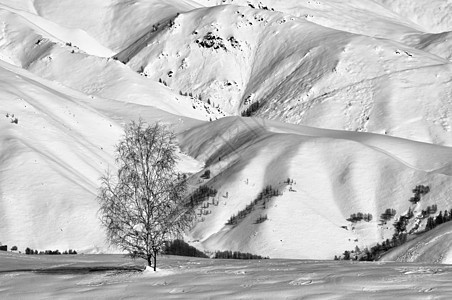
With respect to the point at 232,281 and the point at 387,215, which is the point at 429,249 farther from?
the point at 232,281

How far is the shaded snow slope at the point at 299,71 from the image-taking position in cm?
12346

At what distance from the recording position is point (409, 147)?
92.6 meters

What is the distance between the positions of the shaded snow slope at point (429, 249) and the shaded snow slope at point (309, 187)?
764 centimetres

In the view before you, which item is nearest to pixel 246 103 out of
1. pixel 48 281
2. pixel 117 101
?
pixel 117 101

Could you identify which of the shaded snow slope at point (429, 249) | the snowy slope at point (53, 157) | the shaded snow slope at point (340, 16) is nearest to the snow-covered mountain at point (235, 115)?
the snowy slope at point (53, 157)

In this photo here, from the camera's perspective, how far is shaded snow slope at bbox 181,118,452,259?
249ft

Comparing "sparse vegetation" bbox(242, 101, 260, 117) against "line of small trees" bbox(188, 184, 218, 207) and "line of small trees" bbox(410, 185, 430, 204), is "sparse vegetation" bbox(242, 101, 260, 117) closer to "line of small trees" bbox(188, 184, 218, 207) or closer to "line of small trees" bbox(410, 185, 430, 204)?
"line of small trees" bbox(188, 184, 218, 207)

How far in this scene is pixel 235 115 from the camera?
395ft

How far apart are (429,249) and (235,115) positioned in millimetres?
59532

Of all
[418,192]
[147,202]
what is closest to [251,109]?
[418,192]

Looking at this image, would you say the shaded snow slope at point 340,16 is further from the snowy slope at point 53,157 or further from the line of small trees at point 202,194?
the line of small trees at point 202,194

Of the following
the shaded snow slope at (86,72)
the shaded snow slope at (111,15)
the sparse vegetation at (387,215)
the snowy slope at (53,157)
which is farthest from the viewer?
the shaded snow slope at (111,15)

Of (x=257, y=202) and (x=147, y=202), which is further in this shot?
(x=257, y=202)

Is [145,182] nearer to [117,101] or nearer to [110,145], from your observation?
[110,145]
